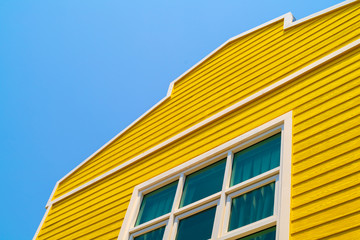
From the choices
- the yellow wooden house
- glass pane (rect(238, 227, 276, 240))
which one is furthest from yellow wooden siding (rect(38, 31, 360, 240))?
glass pane (rect(238, 227, 276, 240))

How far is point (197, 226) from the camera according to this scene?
14.4ft

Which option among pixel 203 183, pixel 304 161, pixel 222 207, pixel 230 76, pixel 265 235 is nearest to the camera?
pixel 265 235

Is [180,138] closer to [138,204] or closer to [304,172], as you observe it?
[138,204]

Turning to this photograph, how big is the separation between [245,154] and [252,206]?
826mm

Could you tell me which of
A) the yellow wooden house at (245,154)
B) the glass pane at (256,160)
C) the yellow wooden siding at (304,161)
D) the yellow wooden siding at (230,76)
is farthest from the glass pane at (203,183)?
the yellow wooden siding at (230,76)

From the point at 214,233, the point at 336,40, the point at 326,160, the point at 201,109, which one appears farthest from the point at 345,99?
the point at 201,109

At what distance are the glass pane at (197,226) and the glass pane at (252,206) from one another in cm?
26

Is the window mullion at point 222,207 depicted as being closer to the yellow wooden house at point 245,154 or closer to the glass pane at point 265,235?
the yellow wooden house at point 245,154

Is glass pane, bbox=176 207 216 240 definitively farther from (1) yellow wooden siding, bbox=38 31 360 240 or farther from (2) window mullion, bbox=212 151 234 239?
(1) yellow wooden siding, bbox=38 31 360 240

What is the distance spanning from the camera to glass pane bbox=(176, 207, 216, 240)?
4230 mm

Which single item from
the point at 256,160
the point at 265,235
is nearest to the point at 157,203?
the point at 256,160

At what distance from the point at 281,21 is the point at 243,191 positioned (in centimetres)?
307

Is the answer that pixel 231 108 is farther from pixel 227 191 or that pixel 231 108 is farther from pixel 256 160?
pixel 227 191

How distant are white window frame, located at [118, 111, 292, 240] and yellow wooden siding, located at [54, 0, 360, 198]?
34.4 inches
